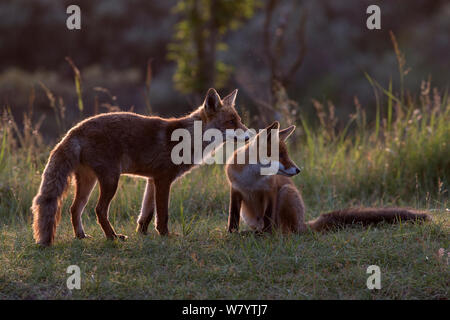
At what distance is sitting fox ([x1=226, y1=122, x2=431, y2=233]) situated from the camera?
5.56m

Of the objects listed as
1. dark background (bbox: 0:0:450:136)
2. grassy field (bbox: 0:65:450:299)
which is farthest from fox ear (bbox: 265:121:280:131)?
dark background (bbox: 0:0:450:136)

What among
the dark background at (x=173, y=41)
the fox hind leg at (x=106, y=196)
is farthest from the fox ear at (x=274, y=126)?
the dark background at (x=173, y=41)

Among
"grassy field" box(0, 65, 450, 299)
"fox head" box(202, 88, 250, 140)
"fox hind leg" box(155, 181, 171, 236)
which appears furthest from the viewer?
"fox head" box(202, 88, 250, 140)

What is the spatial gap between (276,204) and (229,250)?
1039mm

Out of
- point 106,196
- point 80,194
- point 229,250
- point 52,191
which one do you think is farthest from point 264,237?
point 52,191

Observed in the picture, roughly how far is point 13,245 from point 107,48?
22525 mm

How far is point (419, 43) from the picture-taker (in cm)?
2523

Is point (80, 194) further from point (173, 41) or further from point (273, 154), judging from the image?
point (173, 41)

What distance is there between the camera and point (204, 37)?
1731 centimetres

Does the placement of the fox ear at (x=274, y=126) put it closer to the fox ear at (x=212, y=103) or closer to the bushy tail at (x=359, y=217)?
the fox ear at (x=212, y=103)

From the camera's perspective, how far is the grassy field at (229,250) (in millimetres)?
4113

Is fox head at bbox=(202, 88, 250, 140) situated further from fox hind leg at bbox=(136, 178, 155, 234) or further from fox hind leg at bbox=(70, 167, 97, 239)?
fox hind leg at bbox=(70, 167, 97, 239)

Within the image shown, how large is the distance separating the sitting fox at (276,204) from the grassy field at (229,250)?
0.17 metres
